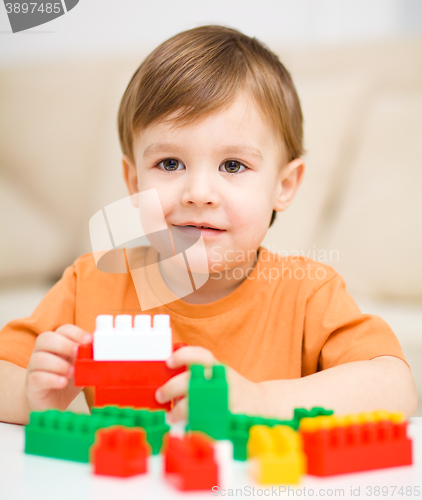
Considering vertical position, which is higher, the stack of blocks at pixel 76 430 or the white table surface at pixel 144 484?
the stack of blocks at pixel 76 430

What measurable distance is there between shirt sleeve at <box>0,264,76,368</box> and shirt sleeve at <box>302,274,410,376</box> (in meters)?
0.46

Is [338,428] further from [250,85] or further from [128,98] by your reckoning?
[128,98]

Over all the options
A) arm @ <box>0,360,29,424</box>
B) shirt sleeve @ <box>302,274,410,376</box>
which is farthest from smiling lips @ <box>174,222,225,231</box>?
arm @ <box>0,360,29,424</box>

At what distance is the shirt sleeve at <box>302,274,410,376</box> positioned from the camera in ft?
2.59

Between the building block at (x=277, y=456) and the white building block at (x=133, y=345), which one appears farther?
the white building block at (x=133, y=345)

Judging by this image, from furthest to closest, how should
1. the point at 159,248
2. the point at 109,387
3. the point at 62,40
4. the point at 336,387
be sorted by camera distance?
the point at 62,40
the point at 159,248
the point at 336,387
the point at 109,387

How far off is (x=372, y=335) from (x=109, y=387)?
48cm

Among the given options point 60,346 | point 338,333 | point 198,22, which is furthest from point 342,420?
point 198,22

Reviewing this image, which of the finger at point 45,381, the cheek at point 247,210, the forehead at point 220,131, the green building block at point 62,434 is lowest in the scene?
the green building block at point 62,434

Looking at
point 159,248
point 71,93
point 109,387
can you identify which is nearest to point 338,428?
point 109,387

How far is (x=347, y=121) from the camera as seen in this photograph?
141 centimetres

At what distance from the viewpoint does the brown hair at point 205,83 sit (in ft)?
2.77

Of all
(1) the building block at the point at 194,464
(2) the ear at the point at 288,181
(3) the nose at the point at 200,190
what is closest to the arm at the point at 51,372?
(1) the building block at the point at 194,464
